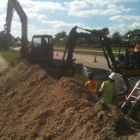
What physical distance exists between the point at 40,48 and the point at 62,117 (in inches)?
652

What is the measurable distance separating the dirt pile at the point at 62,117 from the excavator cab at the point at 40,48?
1174 centimetres

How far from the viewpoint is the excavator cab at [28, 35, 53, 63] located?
23.9m

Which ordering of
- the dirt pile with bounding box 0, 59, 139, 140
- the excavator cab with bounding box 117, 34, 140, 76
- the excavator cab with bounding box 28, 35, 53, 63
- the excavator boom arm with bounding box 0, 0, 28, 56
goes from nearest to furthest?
the dirt pile with bounding box 0, 59, 139, 140 → the excavator cab with bounding box 117, 34, 140, 76 → the excavator cab with bounding box 28, 35, 53, 63 → the excavator boom arm with bounding box 0, 0, 28, 56

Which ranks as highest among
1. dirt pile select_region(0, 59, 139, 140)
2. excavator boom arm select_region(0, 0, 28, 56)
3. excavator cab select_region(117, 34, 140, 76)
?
excavator boom arm select_region(0, 0, 28, 56)

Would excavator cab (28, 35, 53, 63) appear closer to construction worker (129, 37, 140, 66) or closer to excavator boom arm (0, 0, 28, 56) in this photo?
excavator boom arm (0, 0, 28, 56)

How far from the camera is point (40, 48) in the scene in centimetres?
2422

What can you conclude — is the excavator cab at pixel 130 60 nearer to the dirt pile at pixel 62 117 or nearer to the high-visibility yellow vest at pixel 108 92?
the dirt pile at pixel 62 117

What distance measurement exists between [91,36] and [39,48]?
9422mm

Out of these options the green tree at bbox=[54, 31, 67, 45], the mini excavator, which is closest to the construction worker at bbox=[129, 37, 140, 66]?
the mini excavator

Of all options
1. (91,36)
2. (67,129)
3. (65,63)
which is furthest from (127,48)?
(67,129)

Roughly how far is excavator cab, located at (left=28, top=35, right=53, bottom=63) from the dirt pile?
1174cm

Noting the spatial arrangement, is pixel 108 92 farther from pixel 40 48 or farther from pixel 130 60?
pixel 40 48

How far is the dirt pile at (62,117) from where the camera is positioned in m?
6.62

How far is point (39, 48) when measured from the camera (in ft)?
79.4
